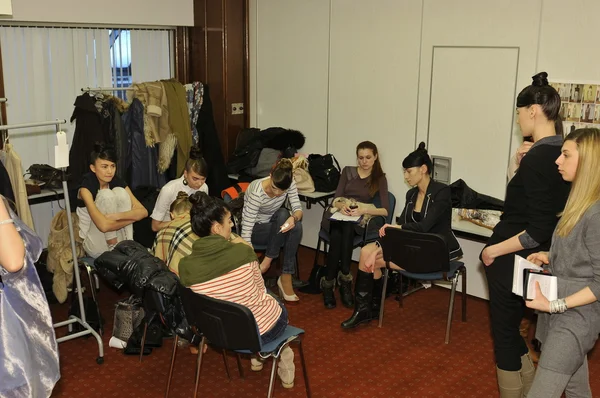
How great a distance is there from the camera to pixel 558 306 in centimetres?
275

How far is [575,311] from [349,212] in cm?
257

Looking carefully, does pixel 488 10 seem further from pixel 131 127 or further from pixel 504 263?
pixel 131 127

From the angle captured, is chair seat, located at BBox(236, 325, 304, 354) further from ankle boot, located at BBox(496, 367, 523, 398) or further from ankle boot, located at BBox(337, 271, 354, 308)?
ankle boot, located at BBox(337, 271, 354, 308)

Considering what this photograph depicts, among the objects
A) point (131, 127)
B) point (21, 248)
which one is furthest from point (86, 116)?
point (21, 248)

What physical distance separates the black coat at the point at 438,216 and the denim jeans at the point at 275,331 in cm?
148

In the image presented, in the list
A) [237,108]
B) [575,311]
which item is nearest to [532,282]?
[575,311]

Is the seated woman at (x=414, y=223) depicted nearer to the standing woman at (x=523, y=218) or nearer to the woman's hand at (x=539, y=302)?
the standing woman at (x=523, y=218)

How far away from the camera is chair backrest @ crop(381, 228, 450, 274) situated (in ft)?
14.4

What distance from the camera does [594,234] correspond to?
8.82 feet

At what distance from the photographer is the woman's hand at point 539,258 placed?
10.0ft

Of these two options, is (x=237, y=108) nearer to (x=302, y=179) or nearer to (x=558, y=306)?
(x=302, y=179)

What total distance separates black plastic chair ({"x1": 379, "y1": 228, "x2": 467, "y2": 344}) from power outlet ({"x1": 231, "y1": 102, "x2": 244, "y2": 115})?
8.77 feet

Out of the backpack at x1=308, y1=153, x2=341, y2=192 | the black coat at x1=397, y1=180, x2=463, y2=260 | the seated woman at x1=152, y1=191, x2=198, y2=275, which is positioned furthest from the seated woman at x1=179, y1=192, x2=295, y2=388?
the backpack at x1=308, y1=153, x2=341, y2=192

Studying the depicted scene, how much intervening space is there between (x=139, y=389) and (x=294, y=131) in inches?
119
